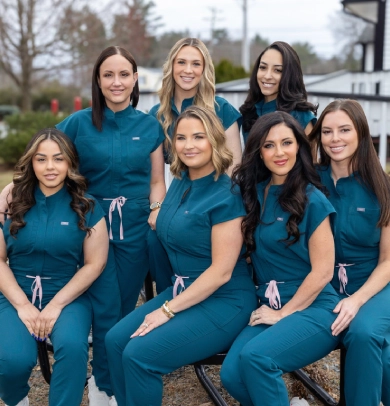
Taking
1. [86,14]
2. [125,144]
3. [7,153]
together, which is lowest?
[7,153]

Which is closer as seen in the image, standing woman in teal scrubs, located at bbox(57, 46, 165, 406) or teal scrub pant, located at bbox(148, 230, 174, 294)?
standing woman in teal scrubs, located at bbox(57, 46, 165, 406)

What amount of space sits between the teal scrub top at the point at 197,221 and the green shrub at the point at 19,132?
1020cm

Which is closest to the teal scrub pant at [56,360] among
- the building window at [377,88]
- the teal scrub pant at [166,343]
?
the teal scrub pant at [166,343]

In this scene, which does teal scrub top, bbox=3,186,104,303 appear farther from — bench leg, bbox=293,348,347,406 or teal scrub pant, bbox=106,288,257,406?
bench leg, bbox=293,348,347,406

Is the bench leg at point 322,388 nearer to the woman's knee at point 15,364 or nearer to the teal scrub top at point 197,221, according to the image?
the teal scrub top at point 197,221

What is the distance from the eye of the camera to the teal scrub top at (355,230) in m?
2.91

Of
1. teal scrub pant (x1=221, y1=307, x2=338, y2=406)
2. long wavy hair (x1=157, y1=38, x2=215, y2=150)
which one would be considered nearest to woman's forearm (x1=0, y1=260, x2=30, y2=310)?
teal scrub pant (x1=221, y1=307, x2=338, y2=406)

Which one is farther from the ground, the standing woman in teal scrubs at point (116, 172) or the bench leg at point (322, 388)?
the standing woman in teal scrubs at point (116, 172)

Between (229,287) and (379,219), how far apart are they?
75 centimetres

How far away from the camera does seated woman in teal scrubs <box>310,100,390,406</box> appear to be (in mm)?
2785

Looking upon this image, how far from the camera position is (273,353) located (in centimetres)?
256

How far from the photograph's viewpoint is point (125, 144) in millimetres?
3289

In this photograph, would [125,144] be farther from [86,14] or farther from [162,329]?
[86,14]

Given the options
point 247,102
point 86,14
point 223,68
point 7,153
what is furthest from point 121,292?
point 86,14
